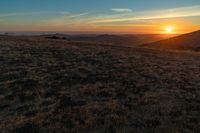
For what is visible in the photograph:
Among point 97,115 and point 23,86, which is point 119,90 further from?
point 23,86

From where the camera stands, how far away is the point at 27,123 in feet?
24.8

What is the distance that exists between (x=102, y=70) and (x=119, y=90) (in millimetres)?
4960

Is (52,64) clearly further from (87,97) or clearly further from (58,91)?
(87,97)

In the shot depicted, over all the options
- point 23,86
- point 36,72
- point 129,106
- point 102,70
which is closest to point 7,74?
point 36,72

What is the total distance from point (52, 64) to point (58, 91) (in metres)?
7.21

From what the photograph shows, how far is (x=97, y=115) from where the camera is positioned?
829 centimetres

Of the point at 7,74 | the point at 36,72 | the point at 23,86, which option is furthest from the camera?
the point at 36,72

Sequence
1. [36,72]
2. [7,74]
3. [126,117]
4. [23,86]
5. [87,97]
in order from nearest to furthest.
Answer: [126,117]
[87,97]
[23,86]
[7,74]
[36,72]

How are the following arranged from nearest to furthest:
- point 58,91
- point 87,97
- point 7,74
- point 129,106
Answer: point 129,106 → point 87,97 → point 58,91 → point 7,74

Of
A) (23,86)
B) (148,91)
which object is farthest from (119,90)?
(23,86)

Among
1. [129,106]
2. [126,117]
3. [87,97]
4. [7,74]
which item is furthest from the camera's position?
[7,74]

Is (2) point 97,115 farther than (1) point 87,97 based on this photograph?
No

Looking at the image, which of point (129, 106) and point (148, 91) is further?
point (148, 91)

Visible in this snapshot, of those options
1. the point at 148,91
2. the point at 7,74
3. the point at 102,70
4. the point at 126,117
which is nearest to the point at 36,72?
the point at 7,74
